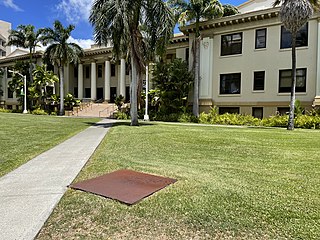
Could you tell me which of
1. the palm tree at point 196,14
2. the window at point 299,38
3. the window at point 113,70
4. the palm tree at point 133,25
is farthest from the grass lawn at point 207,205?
the window at point 113,70

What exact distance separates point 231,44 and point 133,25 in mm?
11554

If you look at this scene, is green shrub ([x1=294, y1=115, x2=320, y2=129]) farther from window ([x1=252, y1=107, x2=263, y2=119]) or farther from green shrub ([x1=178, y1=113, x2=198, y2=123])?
green shrub ([x1=178, y1=113, x2=198, y2=123])

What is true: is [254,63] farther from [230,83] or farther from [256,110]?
[256,110]

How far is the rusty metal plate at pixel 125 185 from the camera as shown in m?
4.59

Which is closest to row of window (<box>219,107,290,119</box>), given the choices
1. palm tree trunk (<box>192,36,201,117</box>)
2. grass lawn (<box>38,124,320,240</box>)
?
palm tree trunk (<box>192,36,201,117</box>)

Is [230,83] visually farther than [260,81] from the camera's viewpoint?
Yes

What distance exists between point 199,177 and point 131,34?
13.8 metres

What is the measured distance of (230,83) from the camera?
25750 millimetres

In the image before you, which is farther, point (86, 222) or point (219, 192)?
point (219, 192)

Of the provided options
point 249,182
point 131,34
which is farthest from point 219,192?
point 131,34

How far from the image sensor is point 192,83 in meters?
26.0

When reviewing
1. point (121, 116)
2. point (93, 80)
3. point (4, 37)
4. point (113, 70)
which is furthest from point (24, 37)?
point (4, 37)

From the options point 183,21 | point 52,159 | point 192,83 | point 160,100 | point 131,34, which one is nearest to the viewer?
point 52,159

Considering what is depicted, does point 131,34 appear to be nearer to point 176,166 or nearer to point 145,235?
point 176,166
